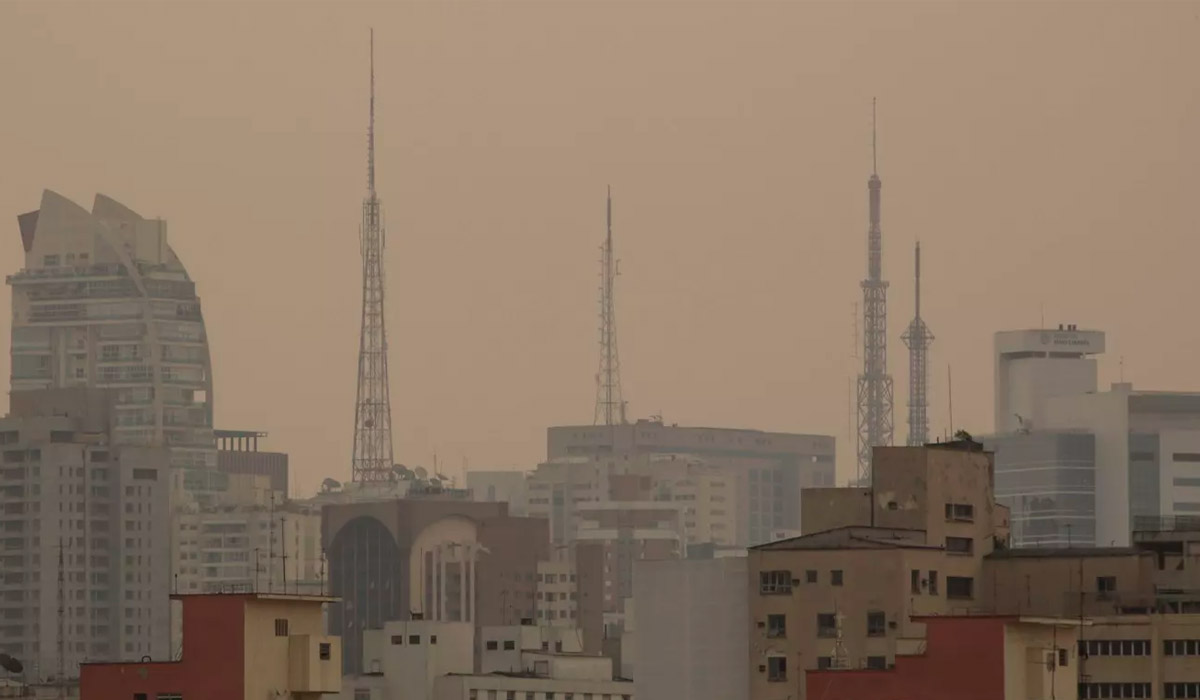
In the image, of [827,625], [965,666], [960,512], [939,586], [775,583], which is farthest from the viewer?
[960,512]

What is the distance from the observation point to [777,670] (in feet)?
347

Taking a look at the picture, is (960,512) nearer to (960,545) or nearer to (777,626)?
(960,545)

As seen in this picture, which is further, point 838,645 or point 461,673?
point 461,673

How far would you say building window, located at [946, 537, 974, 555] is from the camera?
10770 centimetres

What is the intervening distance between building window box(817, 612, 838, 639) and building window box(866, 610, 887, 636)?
0.91m

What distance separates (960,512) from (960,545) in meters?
1.09

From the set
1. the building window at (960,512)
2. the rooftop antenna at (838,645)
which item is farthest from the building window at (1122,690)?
the building window at (960,512)

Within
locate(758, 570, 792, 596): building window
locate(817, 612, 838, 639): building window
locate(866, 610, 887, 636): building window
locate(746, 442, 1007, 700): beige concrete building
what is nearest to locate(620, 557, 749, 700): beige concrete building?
locate(746, 442, 1007, 700): beige concrete building

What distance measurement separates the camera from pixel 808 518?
11244 centimetres

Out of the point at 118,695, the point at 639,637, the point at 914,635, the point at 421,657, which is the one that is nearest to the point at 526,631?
the point at 421,657

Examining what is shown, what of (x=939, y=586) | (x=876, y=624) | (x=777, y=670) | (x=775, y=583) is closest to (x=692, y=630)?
(x=775, y=583)

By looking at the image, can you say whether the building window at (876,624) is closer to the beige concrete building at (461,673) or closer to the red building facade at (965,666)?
the red building facade at (965,666)

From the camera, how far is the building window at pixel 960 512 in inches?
4262

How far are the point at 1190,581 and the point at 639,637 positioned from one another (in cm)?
1611
